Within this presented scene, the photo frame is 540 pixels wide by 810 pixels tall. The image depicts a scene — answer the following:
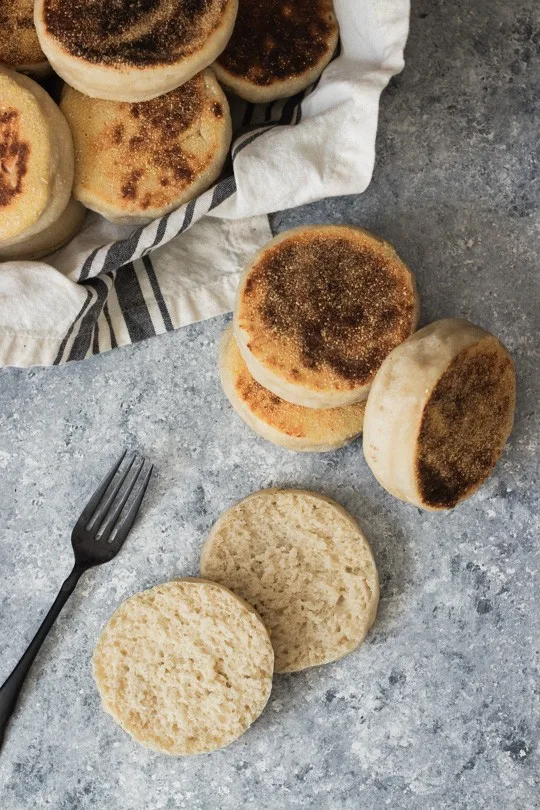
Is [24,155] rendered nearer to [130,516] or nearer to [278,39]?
[278,39]

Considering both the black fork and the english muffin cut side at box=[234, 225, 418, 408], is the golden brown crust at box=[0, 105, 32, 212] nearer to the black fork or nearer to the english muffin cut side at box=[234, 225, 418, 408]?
the english muffin cut side at box=[234, 225, 418, 408]

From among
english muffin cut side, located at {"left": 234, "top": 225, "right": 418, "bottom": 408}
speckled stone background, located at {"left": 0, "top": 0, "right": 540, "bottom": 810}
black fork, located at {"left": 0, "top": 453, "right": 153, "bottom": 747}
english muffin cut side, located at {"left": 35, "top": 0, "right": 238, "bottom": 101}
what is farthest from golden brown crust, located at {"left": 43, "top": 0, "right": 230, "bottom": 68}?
black fork, located at {"left": 0, "top": 453, "right": 153, "bottom": 747}

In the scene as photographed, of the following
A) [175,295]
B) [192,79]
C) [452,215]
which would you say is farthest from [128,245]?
[452,215]

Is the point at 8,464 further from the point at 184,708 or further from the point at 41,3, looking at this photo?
the point at 41,3

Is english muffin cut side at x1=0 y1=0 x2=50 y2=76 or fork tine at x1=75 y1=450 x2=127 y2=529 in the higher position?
english muffin cut side at x1=0 y1=0 x2=50 y2=76

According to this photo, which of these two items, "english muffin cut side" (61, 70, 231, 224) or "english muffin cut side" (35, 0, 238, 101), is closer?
"english muffin cut side" (35, 0, 238, 101)

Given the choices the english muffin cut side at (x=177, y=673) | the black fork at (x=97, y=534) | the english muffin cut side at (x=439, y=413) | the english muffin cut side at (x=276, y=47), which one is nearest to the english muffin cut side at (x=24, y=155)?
the english muffin cut side at (x=276, y=47)
